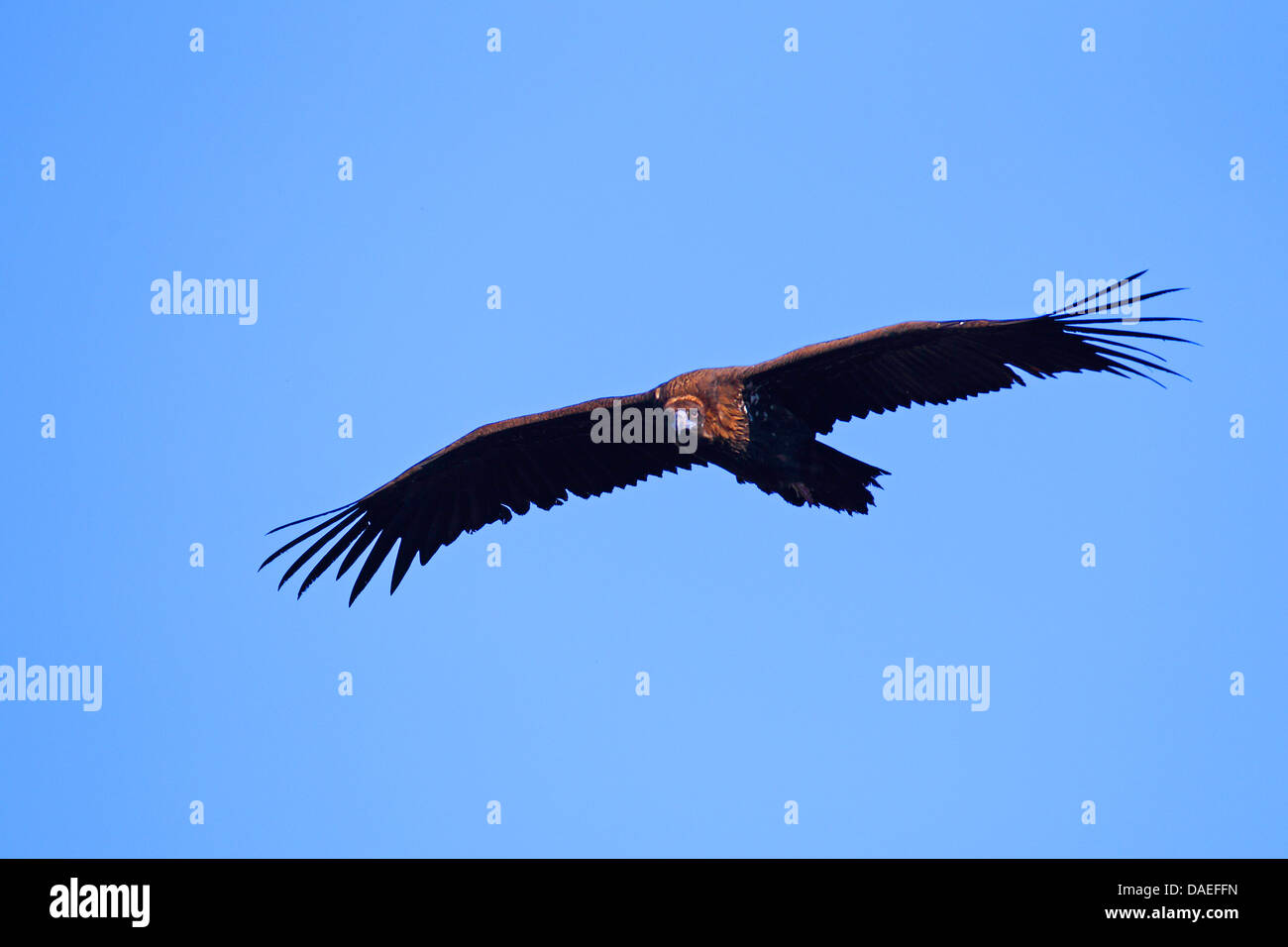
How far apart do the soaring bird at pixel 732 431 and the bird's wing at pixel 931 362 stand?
0.03 ft

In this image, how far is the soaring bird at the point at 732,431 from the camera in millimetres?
10156

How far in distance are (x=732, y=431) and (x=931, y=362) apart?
158 centimetres

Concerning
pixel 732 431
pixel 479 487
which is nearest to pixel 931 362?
pixel 732 431

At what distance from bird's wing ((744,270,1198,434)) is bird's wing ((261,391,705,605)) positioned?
1.55m

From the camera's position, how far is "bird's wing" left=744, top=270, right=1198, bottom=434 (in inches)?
390

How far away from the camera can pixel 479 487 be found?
1243 cm

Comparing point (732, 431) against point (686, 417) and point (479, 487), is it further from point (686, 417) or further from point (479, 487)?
point (479, 487)

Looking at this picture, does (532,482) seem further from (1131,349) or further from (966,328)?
(1131,349)

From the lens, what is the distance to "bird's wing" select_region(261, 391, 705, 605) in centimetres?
1211

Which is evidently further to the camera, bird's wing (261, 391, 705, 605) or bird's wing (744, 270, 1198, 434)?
bird's wing (261, 391, 705, 605)

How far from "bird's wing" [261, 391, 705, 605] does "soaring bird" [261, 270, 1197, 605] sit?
0.04ft

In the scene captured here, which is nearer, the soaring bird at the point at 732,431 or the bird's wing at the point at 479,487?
the soaring bird at the point at 732,431

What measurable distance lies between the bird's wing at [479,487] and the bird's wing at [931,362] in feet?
5.08
